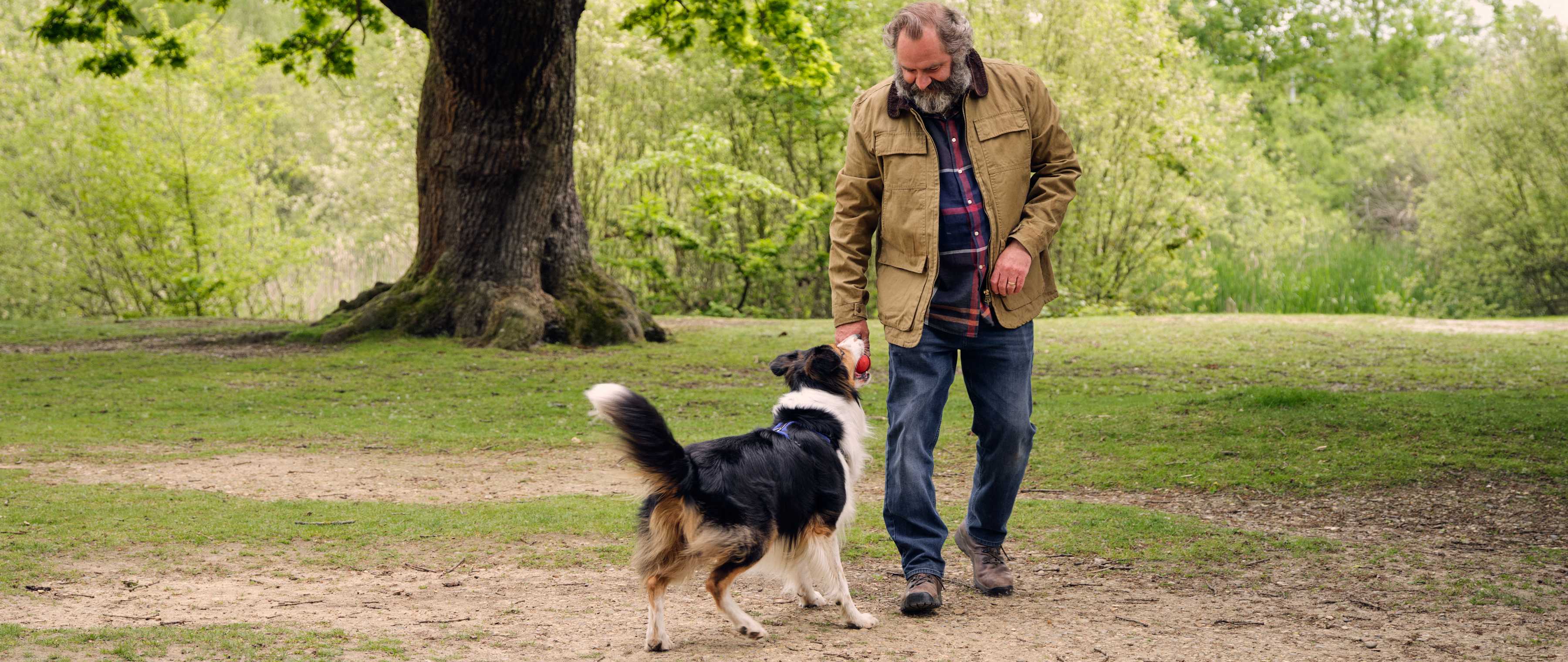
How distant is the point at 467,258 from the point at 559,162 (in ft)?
4.60

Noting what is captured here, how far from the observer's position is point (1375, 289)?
867 inches

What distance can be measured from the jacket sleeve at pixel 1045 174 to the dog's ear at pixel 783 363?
990 mm

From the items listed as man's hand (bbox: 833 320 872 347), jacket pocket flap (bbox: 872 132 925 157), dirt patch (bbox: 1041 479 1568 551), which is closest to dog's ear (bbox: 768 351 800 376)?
man's hand (bbox: 833 320 872 347)

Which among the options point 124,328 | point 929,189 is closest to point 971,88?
point 929,189

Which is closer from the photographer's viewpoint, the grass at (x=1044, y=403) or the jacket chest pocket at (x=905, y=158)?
the jacket chest pocket at (x=905, y=158)

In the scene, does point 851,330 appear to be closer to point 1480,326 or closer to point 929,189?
point 929,189

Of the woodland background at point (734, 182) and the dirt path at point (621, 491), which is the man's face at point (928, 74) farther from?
the woodland background at point (734, 182)

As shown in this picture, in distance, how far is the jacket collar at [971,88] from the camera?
14.7 ft

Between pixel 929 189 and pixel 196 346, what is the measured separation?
1178 centimetres

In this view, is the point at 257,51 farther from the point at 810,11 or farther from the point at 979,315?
the point at 979,315

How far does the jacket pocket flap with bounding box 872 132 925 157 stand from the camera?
4.51 meters

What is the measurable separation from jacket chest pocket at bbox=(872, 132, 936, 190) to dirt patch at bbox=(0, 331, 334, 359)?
385 inches

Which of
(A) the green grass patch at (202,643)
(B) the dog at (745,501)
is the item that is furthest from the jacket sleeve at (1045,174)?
(A) the green grass patch at (202,643)

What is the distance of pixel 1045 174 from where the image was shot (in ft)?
15.4
